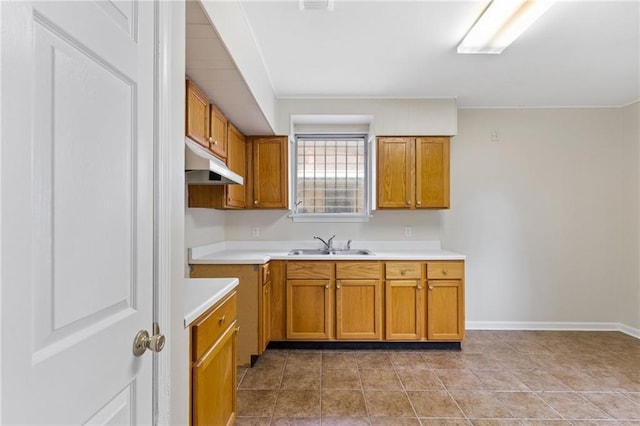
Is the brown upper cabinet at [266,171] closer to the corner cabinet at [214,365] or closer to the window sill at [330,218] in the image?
the window sill at [330,218]

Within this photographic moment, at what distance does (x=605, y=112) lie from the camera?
3924 millimetres

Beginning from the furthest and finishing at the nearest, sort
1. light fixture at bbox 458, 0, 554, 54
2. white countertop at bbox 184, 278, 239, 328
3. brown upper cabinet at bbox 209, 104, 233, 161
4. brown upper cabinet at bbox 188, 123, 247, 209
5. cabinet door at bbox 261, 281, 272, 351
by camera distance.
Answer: cabinet door at bbox 261, 281, 272, 351 < brown upper cabinet at bbox 188, 123, 247, 209 < brown upper cabinet at bbox 209, 104, 233, 161 < light fixture at bbox 458, 0, 554, 54 < white countertop at bbox 184, 278, 239, 328

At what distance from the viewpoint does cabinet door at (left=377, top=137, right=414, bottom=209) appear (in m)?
3.62

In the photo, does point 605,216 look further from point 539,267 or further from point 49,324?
point 49,324

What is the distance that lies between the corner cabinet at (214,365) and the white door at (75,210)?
1.32 feet

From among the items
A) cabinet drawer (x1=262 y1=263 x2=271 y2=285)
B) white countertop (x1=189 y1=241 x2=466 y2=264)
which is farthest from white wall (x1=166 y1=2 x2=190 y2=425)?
white countertop (x1=189 y1=241 x2=466 y2=264)

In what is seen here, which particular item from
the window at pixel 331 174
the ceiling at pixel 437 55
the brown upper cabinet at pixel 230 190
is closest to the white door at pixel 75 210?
the ceiling at pixel 437 55

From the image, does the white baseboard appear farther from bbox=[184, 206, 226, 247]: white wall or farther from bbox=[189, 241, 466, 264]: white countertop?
bbox=[184, 206, 226, 247]: white wall

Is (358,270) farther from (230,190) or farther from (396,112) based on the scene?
(396,112)

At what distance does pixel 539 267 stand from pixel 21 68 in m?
4.56

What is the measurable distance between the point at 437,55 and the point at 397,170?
3.94 feet

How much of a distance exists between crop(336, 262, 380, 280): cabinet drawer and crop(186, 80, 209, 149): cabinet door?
1.62 meters

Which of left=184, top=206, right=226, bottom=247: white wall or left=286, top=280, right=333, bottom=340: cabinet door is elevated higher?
left=184, top=206, right=226, bottom=247: white wall

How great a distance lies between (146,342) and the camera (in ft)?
3.02
